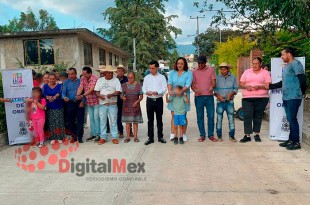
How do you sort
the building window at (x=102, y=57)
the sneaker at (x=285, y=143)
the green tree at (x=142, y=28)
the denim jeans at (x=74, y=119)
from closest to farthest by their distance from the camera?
the sneaker at (x=285, y=143) → the denim jeans at (x=74, y=119) → the building window at (x=102, y=57) → the green tree at (x=142, y=28)

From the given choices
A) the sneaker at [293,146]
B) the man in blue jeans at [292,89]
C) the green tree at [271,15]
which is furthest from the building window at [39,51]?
the sneaker at [293,146]

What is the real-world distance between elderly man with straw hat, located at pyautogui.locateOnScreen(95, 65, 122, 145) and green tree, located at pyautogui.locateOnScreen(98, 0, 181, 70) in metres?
31.1

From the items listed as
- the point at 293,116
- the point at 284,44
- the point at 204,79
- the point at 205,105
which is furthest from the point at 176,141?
the point at 284,44

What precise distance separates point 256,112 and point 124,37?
3333 centimetres

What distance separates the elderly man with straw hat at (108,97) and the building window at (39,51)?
1202cm

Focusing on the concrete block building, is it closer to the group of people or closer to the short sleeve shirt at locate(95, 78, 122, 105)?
the group of people

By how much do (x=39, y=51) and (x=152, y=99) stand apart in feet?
42.7

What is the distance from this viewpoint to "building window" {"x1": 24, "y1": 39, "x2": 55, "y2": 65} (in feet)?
59.1

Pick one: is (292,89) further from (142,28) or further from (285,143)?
(142,28)

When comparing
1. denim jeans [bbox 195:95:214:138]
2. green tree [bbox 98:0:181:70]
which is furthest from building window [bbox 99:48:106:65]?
denim jeans [bbox 195:95:214:138]

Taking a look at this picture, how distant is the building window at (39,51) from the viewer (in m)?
18.0

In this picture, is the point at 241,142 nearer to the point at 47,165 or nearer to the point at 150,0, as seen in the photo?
the point at 47,165

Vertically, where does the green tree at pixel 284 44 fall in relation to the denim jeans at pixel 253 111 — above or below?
above

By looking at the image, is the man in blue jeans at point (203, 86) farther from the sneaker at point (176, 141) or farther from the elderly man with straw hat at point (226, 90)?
the sneaker at point (176, 141)
